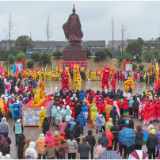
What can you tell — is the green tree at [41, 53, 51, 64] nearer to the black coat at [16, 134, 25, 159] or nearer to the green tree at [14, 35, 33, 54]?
the green tree at [14, 35, 33, 54]

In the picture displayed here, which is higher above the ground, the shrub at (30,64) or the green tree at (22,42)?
the green tree at (22,42)

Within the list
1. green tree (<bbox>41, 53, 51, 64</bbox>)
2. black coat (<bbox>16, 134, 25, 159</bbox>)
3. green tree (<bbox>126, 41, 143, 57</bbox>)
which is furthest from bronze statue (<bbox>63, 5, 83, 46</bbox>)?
black coat (<bbox>16, 134, 25, 159</bbox>)

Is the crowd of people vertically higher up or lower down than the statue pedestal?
lower down

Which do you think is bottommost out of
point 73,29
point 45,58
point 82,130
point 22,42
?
point 82,130

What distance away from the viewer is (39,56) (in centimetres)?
4112

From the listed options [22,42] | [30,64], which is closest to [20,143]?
[30,64]

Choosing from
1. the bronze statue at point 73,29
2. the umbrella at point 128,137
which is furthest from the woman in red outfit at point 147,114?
the bronze statue at point 73,29

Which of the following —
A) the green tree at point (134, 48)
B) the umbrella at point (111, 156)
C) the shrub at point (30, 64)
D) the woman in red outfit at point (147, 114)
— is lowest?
the woman in red outfit at point (147, 114)

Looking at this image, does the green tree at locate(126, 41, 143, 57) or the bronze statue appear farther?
the green tree at locate(126, 41, 143, 57)

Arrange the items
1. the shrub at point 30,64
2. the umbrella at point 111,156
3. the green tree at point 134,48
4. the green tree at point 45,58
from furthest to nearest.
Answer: the green tree at point 134,48 < the green tree at point 45,58 < the shrub at point 30,64 < the umbrella at point 111,156

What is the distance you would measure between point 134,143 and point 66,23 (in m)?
25.5

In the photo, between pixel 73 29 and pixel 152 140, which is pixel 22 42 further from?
pixel 152 140

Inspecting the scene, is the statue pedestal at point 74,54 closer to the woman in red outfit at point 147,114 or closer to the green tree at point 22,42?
the green tree at point 22,42

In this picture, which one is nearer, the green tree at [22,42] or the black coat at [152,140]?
the black coat at [152,140]
